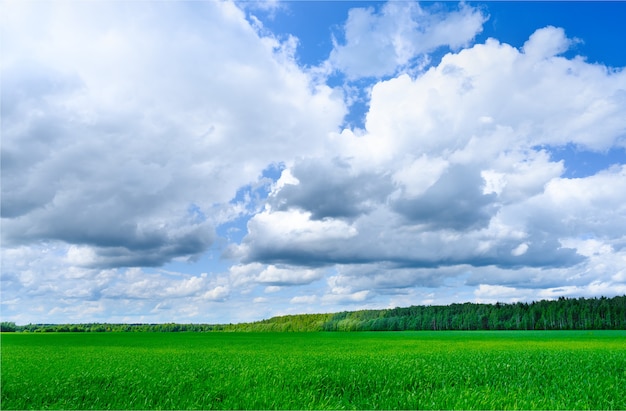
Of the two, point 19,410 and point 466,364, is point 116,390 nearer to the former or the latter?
point 19,410

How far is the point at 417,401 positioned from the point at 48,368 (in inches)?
685

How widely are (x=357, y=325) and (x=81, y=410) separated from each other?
18337 centimetres

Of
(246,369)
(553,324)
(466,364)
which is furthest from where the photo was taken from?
(553,324)

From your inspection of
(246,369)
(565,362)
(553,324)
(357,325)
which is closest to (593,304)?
(553,324)

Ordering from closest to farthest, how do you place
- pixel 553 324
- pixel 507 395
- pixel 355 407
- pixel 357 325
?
pixel 355 407 < pixel 507 395 < pixel 553 324 < pixel 357 325

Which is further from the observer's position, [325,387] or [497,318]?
[497,318]

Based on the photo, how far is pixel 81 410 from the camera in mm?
12953

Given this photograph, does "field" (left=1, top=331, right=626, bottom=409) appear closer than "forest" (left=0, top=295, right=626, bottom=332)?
Yes

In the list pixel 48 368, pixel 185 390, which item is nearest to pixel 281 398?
pixel 185 390

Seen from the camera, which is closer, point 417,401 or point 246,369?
point 417,401

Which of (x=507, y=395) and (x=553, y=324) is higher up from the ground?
(x=507, y=395)

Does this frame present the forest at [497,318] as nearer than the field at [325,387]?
No

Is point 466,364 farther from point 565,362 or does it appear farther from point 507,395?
point 507,395

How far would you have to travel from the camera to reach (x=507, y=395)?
45.7 feet
